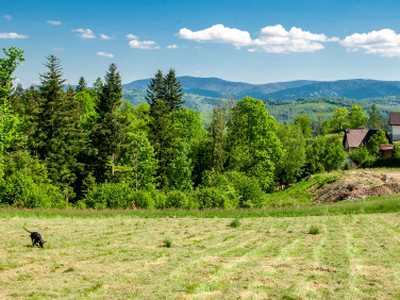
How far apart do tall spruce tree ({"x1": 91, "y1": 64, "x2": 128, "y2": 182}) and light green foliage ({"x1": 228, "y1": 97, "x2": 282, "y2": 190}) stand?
15755mm

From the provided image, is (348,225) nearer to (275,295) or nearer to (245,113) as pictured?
(275,295)

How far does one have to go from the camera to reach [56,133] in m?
47.3

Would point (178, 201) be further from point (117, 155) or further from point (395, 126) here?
point (395, 126)

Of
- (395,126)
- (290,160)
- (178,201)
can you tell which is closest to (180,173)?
(178,201)

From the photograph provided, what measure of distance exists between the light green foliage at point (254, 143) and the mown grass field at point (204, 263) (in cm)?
3050

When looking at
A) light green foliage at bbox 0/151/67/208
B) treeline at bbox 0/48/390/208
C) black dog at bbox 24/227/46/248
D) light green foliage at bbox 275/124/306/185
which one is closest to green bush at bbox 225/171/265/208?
treeline at bbox 0/48/390/208

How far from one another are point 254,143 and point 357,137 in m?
60.1

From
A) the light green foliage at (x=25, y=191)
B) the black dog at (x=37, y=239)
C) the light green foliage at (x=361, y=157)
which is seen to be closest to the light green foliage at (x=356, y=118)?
the light green foliage at (x=361, y=157)

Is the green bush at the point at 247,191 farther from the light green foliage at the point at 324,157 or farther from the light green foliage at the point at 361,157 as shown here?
the light green foliage at the point at 361,157

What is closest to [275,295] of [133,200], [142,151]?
[133,200]

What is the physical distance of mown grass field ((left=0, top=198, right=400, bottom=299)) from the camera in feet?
33.7

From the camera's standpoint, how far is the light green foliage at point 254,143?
173 ft

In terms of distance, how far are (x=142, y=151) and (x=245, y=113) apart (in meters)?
15.3

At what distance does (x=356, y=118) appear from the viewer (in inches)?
4914
